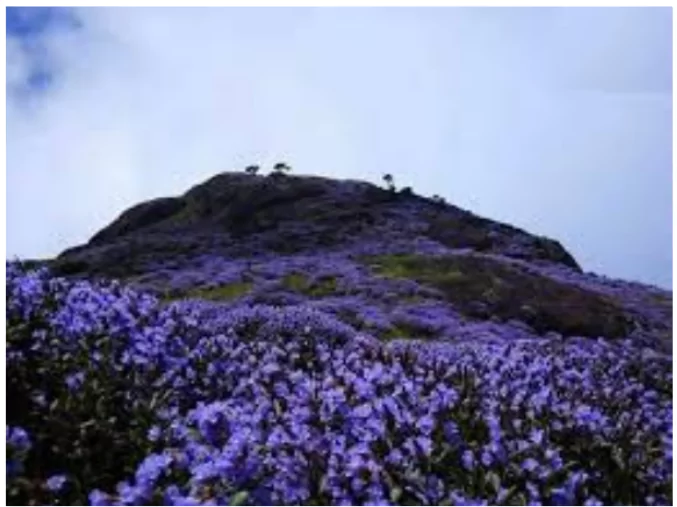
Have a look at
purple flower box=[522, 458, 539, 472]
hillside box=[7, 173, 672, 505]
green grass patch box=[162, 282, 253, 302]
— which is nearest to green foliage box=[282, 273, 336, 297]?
green grass patch box=[162, 282, 253, 302]

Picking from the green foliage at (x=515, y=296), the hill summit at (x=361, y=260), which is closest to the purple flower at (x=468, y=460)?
the hill summit at (x=361, y=260)

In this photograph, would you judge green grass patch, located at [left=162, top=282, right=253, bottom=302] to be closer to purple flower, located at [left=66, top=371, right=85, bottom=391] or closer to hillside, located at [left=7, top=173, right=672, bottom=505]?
hillside, located at [left=7, top=173, right=672, bottom=505]

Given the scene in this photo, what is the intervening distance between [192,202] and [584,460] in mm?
45309

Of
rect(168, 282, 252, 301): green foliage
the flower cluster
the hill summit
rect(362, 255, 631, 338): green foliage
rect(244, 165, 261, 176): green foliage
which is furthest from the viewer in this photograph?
rect(244, 165, 261, 176): green foliage

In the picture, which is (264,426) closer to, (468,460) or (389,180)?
(468,460)

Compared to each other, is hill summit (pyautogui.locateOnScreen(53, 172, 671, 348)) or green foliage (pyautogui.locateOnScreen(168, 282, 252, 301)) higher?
hill summit (pyautogui.locateOnScreen(53, 172, 671, 348))

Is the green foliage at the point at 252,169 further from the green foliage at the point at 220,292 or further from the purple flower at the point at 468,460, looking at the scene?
the purple flower at the point at 468,460

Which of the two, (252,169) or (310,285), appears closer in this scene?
(310,285)

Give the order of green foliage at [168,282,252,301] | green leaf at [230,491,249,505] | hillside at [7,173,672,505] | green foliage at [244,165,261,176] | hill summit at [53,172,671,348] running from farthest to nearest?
green foliage at [244,165,261,176] < green foliage at [168,282,252,301] < hill summit at [53,172,671,348] < hillside at [7,173,672,505] < green leaf at [230,491,249,505]

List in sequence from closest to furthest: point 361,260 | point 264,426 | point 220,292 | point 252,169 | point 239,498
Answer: point 239,498 < point 264,426 < point 220,292 < point 361,260 < point 252,169

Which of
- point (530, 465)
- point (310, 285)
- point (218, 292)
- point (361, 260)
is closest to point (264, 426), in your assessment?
point (530, 465)

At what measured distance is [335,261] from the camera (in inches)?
1459

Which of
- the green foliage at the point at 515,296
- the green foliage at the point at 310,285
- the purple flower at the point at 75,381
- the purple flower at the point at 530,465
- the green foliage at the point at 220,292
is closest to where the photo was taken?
the purple flower at the point at 530,465

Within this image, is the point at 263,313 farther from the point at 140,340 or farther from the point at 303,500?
the point at 303,500
